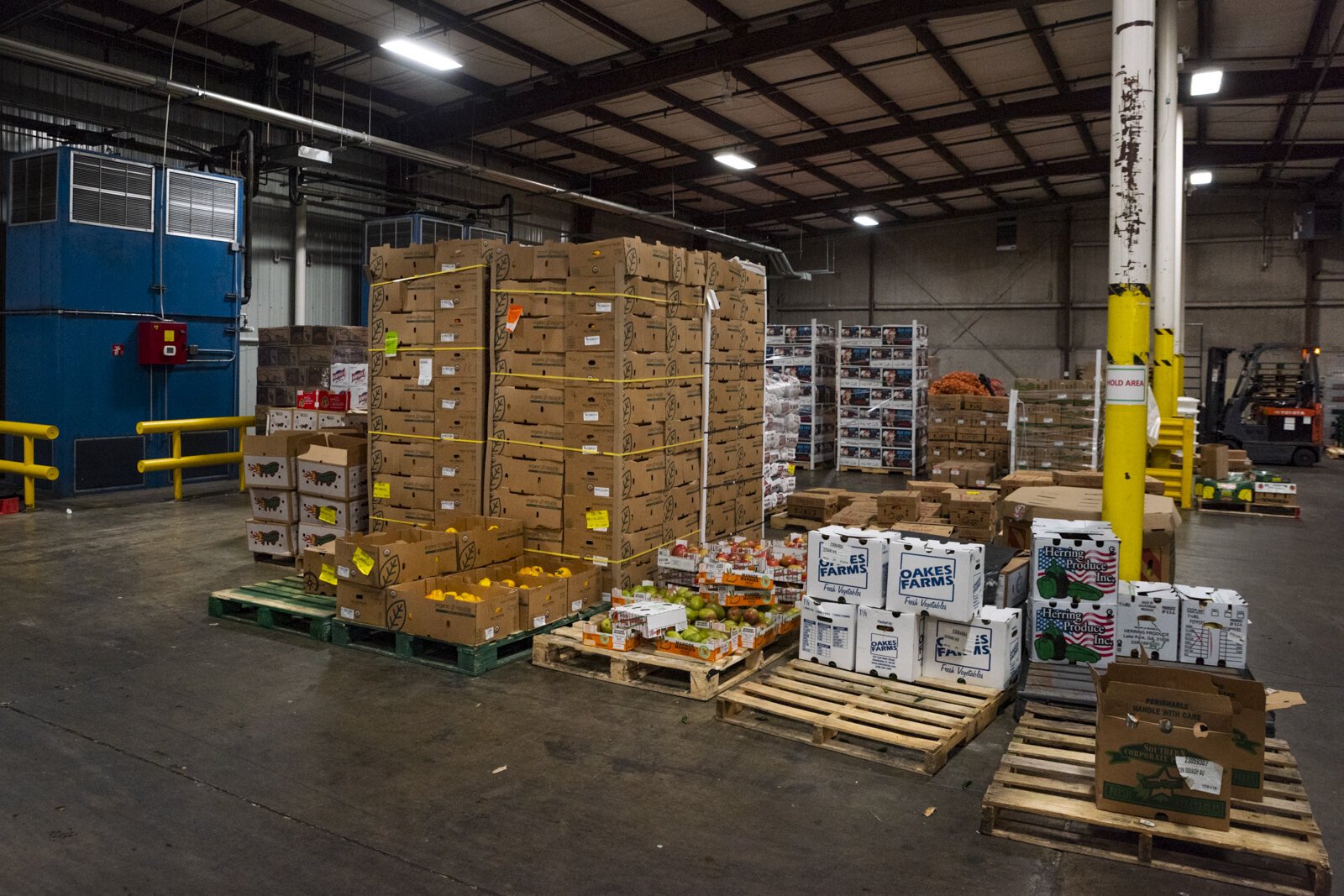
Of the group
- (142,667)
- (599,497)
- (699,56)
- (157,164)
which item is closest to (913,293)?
(699,56)

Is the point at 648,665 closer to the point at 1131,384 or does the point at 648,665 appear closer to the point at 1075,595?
the point at 1075,595

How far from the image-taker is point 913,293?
27031mm

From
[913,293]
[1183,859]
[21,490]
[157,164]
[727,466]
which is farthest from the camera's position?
[913,293]

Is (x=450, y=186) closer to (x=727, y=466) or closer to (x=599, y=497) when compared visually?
(x=727, y=466)

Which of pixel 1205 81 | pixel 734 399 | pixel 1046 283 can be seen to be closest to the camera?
pixel 734 399

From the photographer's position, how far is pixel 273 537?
8281 mm

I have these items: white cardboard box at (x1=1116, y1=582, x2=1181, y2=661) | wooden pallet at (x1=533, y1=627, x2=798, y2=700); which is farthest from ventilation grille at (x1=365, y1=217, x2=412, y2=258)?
white cardboard box at (x1=1116, y1=582, x2=1181, y2=661)

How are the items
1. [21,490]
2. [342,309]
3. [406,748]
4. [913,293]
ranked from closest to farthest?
1. [406,748]
2. [21,490]
3. [342,309]
4. [913,293]

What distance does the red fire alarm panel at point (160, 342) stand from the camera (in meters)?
12.2

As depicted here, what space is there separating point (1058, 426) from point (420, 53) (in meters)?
10.8

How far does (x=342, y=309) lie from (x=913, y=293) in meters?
16.4

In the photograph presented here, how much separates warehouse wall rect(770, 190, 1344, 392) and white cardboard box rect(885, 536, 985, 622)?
846 inches

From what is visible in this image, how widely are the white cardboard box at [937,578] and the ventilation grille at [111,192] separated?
1113cm

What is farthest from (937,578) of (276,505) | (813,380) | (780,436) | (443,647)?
(813,380)
